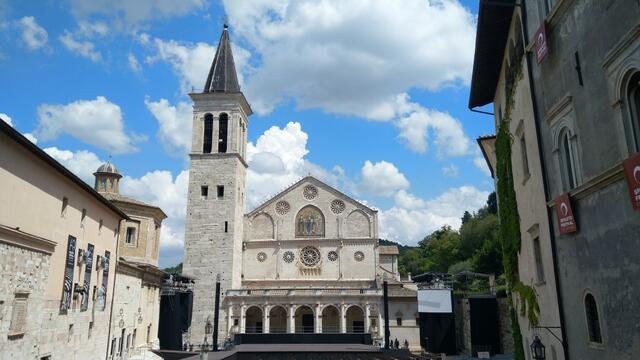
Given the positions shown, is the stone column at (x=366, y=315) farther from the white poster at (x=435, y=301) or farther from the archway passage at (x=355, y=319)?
the white poster at (x=435, y=301)

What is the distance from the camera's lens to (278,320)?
4931 centimetres

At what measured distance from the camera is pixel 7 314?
14445 mm

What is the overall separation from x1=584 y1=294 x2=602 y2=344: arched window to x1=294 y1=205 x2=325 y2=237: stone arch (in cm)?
4238

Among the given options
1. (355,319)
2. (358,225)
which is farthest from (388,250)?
(355,319)

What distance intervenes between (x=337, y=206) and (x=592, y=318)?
141 feet

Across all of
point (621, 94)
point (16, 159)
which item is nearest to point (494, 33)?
point (621, 94)

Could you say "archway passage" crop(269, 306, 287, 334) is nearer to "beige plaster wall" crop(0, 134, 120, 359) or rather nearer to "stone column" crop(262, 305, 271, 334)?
"stone column" crop(262, 305, 271, 334)

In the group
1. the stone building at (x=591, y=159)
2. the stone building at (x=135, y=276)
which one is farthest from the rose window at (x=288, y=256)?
the stone building at (x=591, y=159)

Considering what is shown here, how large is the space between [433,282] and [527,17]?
2824 cm

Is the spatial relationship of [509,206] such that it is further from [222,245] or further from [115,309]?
[222,245]

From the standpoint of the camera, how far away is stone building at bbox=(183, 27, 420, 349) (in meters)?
46.0

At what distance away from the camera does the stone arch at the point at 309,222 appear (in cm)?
5131

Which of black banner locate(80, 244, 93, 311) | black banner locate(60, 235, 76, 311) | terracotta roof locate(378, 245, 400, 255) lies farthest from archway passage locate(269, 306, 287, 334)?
black banner locate(60, 235, 76, 311)

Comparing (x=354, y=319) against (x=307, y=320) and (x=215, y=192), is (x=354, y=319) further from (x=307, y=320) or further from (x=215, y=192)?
(x=215, y=192)
